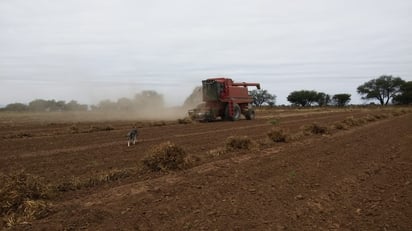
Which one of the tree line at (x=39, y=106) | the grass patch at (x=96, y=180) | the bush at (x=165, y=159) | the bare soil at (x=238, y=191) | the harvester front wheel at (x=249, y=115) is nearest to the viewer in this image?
the bare soil at (x=238, y=191)

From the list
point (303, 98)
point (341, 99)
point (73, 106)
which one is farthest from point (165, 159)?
point (341, 99)

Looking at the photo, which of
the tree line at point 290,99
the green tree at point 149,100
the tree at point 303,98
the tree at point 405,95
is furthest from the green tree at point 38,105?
the tree at point 405,95

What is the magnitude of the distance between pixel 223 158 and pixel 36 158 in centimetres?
589

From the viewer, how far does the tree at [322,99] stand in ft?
396

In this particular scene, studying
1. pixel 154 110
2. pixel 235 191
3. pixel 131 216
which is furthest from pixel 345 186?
pixel 154 110

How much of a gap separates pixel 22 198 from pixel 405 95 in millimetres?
107852

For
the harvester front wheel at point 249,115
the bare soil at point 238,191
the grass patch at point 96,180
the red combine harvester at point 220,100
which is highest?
the red combine harvester at point 220,100

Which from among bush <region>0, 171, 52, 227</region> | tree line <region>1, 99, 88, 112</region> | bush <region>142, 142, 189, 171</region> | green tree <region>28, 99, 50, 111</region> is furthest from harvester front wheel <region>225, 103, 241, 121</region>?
green tree <region>28, 99, 50, 111</region>

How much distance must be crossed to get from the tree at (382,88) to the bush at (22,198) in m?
115

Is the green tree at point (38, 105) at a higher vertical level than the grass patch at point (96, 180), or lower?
higher

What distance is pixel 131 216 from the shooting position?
5949 mm

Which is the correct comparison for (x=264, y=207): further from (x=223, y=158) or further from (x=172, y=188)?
(x=223, y=158)

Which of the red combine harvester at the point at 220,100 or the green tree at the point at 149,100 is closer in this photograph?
the red combine harvester at the point at 220,100

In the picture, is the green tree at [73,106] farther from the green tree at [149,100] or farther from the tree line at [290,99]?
the green tree at [149,100]
